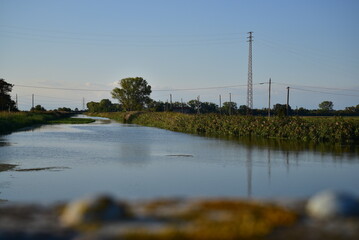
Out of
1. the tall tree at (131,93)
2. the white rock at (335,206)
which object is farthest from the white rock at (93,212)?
the tall tree at (131,93)

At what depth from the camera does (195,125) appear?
47.7 metres

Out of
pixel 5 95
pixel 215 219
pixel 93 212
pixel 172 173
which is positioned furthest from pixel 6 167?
pixel 5 95

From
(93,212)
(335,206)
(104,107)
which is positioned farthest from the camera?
(104,107)

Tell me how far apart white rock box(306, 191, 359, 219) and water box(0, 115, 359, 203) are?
6122mm

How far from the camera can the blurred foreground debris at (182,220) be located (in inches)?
205

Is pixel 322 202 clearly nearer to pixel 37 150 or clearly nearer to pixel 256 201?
pixel 256 201

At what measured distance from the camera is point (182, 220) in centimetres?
586

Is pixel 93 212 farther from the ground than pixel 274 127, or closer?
closer

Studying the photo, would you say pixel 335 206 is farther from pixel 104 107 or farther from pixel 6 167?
pixel 104 107

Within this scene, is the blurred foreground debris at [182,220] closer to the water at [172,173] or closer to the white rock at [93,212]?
the white rock at [93,212]

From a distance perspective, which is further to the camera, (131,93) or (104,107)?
(104,107)

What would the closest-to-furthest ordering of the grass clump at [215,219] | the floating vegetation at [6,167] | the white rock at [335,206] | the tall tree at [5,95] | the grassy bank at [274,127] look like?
the grass clump at [215,219]
the white rock at [335,206]
the floating vegetation at [6,167]
the grassy bank at [274,127]
the tall tree at [5,95]

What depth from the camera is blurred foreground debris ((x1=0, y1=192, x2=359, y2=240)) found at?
5.20 meters

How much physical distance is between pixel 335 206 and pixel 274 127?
31785 mm
